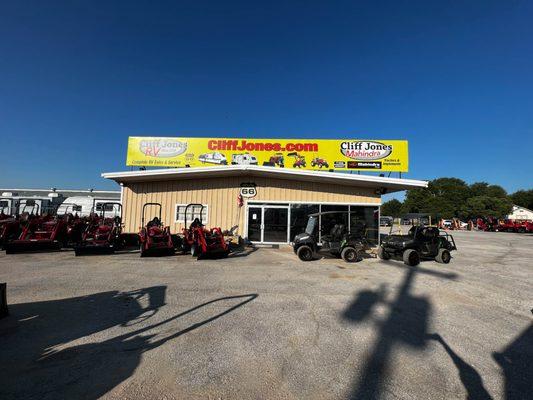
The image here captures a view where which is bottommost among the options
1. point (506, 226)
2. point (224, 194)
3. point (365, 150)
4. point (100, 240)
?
point (100, 240)

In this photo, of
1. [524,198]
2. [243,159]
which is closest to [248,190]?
[243,159]

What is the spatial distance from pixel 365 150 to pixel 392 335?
1308cm

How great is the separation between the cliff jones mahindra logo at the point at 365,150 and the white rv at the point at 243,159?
5.12 metres

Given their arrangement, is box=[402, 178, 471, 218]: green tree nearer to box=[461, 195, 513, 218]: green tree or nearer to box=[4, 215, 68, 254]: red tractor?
box=[461, 195, 513, 218]: green tree

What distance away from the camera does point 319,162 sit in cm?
1534

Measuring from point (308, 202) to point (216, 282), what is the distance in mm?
8366

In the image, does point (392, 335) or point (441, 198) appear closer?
point (392, 335)

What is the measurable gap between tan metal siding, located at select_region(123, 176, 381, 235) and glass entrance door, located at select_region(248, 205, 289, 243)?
1.50 feet

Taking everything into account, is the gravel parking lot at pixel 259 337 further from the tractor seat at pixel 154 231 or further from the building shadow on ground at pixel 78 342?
the tractor seat at pixel 154 231

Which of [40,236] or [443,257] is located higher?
[40,236]

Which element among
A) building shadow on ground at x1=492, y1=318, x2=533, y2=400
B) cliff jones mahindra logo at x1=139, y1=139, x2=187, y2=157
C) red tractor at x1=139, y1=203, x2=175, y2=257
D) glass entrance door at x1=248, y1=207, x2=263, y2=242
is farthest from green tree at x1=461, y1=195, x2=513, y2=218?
red tractor at x1=139, y1=203, x2=175, y2=257

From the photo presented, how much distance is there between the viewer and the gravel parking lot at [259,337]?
255 centimetres

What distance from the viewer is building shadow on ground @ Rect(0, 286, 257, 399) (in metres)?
2.48

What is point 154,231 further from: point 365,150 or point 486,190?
point 486,190
